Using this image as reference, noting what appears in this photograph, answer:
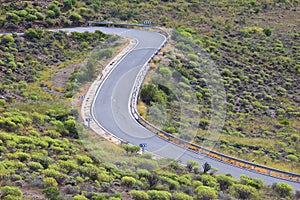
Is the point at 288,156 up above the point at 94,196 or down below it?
below

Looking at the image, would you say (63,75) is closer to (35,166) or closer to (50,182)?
(35,166)

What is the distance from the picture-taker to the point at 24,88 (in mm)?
43625

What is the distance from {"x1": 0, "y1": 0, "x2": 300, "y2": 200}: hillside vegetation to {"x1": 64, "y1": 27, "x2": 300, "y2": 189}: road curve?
1464 mm

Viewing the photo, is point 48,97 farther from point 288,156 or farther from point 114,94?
point 288,156

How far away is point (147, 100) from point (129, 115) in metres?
4.38

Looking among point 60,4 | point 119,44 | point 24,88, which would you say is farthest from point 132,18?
point 24,88

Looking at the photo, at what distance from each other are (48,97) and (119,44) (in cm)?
1514

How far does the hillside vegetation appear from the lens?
86.2 feet

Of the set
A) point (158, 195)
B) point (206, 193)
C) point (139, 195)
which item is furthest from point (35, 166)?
point (206, 193)

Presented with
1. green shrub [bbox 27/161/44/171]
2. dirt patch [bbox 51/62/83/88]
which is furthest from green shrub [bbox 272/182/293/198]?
dirt patch [bbox 51/62/83/88]

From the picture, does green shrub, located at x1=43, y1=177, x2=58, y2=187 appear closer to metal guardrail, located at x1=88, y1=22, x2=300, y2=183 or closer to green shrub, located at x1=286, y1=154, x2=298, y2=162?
metal guardrail, located at x1=88, y1=22, x2=300, y2=183

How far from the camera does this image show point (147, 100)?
4200 centimetres

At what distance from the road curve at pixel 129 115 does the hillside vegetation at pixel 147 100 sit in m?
1.46

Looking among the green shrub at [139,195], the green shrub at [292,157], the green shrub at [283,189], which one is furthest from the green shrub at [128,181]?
the green shrub at [292,157]
